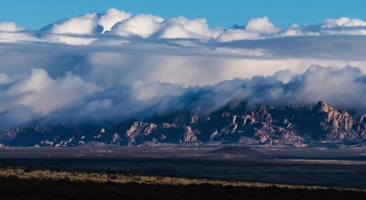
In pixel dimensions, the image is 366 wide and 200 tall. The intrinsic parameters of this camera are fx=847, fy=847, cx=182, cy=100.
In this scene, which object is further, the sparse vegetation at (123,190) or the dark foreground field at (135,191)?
the sparse vegetation at (123,190)

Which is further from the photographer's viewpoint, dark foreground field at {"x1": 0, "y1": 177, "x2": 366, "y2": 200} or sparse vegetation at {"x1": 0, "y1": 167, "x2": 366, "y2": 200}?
sparse vegetation at {"x1": 0, "y1": 167, "x2": 366, "y2": 200}

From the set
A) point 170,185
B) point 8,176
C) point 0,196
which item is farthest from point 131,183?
point 0,196

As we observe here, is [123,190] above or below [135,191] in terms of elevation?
above

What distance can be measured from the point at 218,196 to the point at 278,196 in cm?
644

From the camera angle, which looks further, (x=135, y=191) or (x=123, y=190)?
(x=123, y=190)

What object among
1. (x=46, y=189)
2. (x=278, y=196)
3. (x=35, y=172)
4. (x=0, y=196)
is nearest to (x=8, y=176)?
(x=35, y=172)

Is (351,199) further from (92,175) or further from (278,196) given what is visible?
(92,175)

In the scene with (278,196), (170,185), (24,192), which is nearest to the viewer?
(24,192)

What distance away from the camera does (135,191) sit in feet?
283

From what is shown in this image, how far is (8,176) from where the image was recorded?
100812mm

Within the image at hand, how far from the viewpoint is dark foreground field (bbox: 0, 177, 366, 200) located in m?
79.1

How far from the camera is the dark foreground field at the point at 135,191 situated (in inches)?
3115

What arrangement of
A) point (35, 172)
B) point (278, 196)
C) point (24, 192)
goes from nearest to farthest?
point (24, 192) < point (278, 196) < point (35, 172)

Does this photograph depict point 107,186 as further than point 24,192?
Yes
